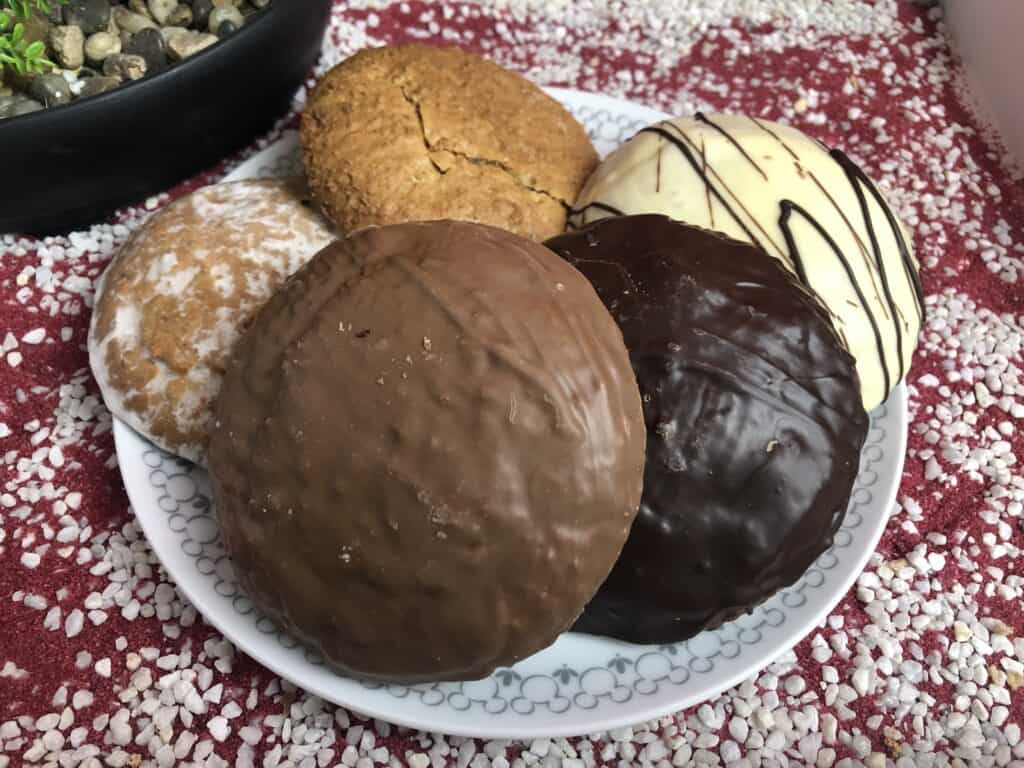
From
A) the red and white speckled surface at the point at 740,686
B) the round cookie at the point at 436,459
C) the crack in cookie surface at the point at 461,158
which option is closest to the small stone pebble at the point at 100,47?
the red and white speckled surface at the point at 740,686

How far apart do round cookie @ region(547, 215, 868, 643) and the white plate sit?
0.07 metres

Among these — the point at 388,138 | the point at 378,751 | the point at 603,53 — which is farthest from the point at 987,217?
the point at 378,751

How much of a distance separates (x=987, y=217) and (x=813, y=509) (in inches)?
60.0

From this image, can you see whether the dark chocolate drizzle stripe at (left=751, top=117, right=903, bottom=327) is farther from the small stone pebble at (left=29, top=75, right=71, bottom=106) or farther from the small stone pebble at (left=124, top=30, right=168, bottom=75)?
the small stone pebble at (left=29, top=75, right=71, bottom=106)

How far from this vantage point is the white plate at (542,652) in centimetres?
149

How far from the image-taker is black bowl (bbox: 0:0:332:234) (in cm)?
194

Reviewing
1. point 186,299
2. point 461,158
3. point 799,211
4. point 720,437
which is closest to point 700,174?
point 799,211

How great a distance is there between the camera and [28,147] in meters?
1.91

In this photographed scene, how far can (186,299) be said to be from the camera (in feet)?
5.90

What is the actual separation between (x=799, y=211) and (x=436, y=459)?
100 centimetres

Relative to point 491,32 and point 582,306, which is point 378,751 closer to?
point 582,306

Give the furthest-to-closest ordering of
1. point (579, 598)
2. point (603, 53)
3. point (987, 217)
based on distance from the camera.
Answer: point (603, 53), point (987, 217), point (579, 598)

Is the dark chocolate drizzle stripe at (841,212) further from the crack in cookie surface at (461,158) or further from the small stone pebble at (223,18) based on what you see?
the small stone pebble at (223,18)

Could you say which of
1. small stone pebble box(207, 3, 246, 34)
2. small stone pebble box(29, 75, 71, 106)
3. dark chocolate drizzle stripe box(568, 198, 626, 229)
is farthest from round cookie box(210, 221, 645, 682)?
small stone pebble box(207, 3, 246, 34)
